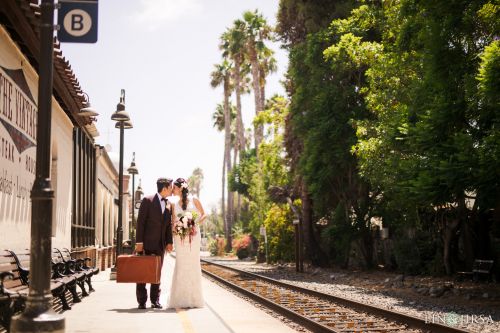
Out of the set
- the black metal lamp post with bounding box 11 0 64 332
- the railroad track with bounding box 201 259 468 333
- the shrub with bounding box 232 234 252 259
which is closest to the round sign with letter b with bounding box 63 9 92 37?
the black metal lamp post with bounding box 11 0 64 332

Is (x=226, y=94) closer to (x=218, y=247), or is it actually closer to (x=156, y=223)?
(x=218, y=247)

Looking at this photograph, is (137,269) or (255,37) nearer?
(137,269)

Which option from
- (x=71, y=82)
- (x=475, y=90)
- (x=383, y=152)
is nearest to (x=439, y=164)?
(x=475, y=90)

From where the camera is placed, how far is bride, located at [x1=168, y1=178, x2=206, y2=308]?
423 inches

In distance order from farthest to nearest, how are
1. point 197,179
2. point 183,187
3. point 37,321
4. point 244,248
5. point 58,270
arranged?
point 197,179, point 244,248, point 58,270, point 183,187, point 37,321

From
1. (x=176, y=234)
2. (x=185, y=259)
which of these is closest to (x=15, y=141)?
(x=176, y=234)

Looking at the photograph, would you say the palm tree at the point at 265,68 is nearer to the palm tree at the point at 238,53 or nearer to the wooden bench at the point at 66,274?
the palm tree at the point at 238,53

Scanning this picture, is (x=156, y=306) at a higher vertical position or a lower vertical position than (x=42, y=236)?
lower

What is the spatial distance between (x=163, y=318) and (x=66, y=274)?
11.3ft

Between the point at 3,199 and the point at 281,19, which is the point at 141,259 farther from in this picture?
the point at 281,19

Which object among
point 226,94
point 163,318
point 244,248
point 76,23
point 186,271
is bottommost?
point 163,318

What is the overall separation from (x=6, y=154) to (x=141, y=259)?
269cm

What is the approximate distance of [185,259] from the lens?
35.4ft

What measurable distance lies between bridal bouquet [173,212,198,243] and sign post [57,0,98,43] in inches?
172
